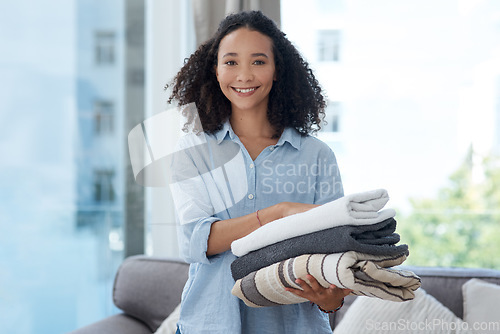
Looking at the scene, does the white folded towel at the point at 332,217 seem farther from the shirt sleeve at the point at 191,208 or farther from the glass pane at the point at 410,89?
the glass pane at the point at 410,89

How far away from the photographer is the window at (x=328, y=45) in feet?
9.36

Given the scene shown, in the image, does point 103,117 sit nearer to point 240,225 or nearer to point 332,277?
point 240,225

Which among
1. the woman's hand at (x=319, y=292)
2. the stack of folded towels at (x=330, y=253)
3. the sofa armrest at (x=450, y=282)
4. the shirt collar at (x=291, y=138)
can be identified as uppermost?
the shirt collar at (x=291, y=138)

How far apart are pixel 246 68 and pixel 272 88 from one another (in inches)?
4.1

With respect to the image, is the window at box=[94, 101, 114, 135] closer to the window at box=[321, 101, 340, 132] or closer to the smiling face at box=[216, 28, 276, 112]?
the window at box=[321, 101, 340, 132]

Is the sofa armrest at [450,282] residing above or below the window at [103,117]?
below

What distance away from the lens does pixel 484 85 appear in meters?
2.86

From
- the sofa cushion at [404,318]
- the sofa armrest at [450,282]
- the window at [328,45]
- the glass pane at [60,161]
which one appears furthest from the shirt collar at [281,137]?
the window at [328,45]

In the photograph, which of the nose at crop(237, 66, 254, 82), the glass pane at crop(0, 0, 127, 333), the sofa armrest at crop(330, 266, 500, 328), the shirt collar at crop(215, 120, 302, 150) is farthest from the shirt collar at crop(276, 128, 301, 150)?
the glass pane at crop(0, 0, 127, 333)

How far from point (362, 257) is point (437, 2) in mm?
2355

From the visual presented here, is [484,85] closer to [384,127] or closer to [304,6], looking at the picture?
[384,127]

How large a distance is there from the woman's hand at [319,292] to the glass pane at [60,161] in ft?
4.97

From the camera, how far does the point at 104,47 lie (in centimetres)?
245

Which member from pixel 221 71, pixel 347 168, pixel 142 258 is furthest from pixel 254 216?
pixel 347 168
